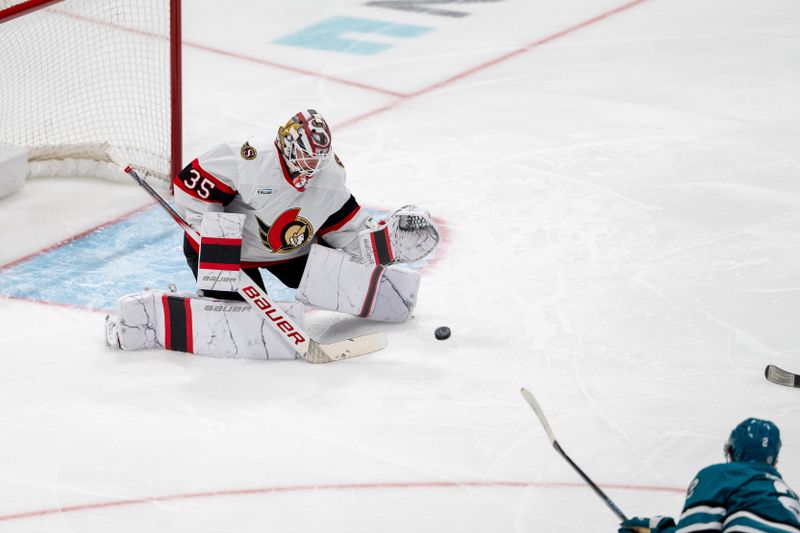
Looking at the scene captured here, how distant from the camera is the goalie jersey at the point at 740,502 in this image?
2080 millimetres

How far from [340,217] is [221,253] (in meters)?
0.41

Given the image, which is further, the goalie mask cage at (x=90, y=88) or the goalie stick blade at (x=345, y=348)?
the goalie mask cage at (x=90, y=88)

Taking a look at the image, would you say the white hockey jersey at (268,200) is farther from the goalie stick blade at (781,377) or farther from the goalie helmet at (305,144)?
the goalie stick blade at (781,377)

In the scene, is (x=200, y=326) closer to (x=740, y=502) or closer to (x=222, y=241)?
(x=222, y=241)

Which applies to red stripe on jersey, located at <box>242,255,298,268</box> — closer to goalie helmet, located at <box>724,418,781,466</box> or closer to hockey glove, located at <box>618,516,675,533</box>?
hockey glove, located at <box>618,516,675,533</box>

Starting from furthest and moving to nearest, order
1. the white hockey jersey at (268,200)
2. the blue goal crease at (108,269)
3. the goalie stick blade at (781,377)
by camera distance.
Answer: the blue goal crease at (108,269), the white hockey jersey at (268,200), the goalie stick blade at (781,377)

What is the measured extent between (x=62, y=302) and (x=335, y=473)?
1.38 m

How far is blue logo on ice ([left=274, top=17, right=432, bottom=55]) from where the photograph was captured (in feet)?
22.3

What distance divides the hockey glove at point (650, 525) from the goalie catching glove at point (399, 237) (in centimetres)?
148

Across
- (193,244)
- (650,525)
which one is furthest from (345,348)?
(650,525)

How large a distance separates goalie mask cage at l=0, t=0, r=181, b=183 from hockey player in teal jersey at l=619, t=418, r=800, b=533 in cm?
308

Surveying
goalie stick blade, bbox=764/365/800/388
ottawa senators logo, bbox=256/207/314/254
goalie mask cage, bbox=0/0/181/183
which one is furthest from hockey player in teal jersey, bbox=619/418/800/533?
goalie mask cage, bbox=0/0/181/183

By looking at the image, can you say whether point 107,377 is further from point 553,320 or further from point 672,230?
point 672,230

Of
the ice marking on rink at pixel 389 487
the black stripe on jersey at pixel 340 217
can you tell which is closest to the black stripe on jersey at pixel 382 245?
the black stripe on jersey at pixel 340 217
